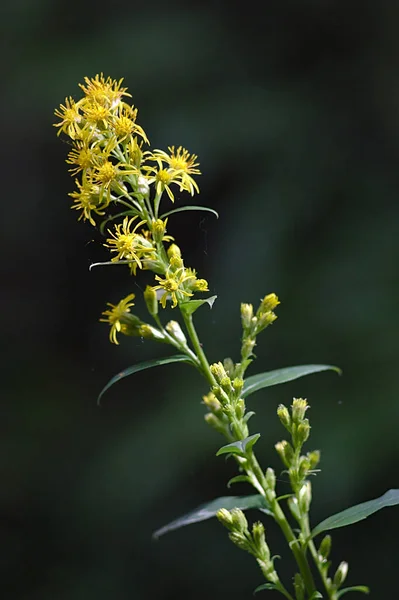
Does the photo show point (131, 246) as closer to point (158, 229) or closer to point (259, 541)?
point (158, 229)

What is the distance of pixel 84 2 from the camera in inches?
233

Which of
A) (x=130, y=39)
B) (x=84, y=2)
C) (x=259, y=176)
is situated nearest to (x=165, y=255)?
(x=259, y=176)

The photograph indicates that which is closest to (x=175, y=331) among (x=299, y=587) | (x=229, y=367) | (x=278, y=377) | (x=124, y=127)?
(x=229, y=367)

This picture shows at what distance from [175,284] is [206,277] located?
3564 millimetres

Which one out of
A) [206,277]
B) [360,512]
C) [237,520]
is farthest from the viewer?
[206,277]

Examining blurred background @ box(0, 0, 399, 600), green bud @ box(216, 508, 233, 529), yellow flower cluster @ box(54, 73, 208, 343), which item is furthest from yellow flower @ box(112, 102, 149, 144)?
blurred background @ box(0, 0, 399, 600)

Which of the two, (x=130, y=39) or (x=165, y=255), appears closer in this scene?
(x=165, y=255)

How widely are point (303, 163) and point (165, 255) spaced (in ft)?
11.7

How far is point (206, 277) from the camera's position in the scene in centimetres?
519

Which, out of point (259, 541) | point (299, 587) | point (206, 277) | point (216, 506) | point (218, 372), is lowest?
point (299, 587)

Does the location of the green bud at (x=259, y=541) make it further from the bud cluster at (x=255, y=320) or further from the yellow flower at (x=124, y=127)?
the yellow flower at (x=124, y=127)

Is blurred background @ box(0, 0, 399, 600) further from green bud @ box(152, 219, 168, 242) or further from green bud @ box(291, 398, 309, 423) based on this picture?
green bud @ box(152, 219, 168, 242)

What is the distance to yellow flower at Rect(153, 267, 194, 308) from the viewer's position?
1.63 metres

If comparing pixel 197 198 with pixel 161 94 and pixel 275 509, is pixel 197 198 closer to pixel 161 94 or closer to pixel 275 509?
pixel 161 94
